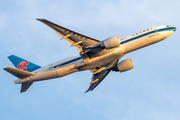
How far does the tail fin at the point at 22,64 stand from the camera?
4378cm

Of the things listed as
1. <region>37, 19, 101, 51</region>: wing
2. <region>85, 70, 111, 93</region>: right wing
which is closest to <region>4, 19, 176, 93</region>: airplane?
<region>37, 19, 101, 51</region>: wing

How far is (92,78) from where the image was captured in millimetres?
46344

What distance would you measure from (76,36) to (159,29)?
13382 mm

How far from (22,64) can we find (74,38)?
13752 mm

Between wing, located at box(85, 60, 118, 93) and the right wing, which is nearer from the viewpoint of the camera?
wing, located at box(85, 60, 118, 93)

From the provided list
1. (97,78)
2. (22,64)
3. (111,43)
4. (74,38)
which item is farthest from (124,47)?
(22,64)

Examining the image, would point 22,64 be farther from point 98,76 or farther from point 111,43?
point 111,43

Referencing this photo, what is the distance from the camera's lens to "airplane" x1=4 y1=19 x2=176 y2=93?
3572cm

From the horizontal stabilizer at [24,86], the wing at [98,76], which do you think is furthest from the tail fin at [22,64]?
the wing at [98,76]

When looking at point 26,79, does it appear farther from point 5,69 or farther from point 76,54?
point 76,54

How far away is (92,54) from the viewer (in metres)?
38.0

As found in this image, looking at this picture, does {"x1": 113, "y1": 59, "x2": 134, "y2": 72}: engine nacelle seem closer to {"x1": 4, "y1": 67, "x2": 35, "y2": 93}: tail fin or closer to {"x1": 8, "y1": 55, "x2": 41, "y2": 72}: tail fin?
{"x1": 8, "y1": 55, "x2": 41, "y2": 72}: tail fin

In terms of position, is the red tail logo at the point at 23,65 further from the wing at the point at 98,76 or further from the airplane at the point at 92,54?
the wing at the point at 98,76

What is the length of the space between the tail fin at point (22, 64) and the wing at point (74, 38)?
10.7 m
